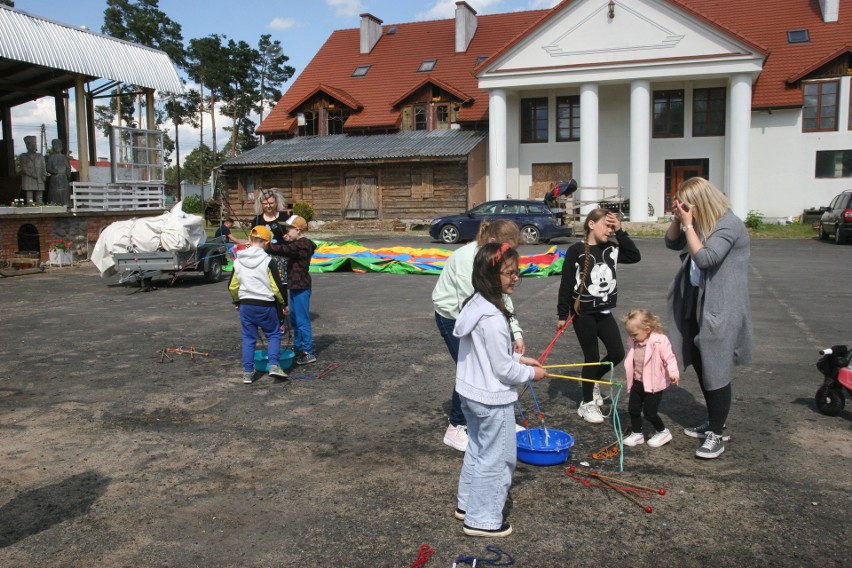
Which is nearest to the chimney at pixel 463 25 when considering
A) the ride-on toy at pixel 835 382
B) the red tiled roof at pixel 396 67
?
the red tiled roof at pixel 396 67

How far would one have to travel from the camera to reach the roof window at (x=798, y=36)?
3155 cm

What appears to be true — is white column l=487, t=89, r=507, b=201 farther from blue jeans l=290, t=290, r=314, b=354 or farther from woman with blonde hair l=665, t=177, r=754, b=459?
woman with blonde hair l=665, t=177, r=754, b=459

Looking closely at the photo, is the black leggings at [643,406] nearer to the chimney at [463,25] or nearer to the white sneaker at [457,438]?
the white sneaker at [457,438]

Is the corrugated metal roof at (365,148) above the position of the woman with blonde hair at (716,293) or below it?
above

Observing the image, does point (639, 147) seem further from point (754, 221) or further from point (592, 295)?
point (592, 295)

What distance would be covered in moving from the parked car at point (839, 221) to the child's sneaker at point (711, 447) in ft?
64.8

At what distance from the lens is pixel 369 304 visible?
12023mm

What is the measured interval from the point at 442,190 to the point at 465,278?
28.1 m

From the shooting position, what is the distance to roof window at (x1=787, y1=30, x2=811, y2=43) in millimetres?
31547

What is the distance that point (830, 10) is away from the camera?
103 ft

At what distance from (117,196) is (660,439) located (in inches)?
756

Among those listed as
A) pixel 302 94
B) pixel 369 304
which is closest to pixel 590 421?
pixel 369 304


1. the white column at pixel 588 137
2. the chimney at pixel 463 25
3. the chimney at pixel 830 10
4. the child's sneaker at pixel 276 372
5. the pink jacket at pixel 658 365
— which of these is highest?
the chimney at pixel 463 25

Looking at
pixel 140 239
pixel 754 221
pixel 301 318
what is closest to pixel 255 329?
pixel 301 318
